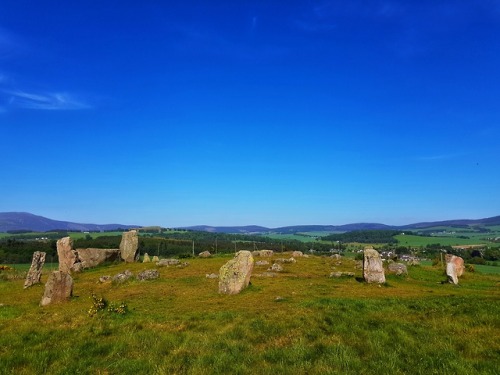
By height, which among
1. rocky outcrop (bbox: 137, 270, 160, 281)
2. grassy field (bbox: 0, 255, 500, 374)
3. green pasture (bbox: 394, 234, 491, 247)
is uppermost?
grassy field (bbox: 0, 255, 500, 374)

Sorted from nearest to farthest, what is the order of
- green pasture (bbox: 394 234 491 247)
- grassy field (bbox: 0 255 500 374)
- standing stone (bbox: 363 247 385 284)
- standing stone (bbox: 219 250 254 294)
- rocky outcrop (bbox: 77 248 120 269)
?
grassy field (bbox: 0 255 500 374) < standing stone (bbox: 219 250 254 294) < standing stone (bbox: 363 247 385 284) < rocky outcrop (bbox: 77 248 120 269) < green pasture (bbox: 394 234 491 247)

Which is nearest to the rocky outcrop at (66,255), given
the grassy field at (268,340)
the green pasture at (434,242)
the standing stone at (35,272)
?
the standing stone at (35,272)

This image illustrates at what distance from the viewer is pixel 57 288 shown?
24.7 meters

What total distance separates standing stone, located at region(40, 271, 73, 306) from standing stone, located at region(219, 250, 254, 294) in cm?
1072

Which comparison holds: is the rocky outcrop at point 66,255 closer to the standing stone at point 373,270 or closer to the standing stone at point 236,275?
the standing stone at point 236,275

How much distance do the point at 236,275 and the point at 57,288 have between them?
488 inches

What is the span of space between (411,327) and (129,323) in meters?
11.1

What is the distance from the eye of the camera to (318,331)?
13133mm

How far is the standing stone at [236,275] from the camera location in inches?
1057

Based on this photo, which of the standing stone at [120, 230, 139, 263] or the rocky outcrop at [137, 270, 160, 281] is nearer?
the rocky outcrop at [137, 270, 160, 281]

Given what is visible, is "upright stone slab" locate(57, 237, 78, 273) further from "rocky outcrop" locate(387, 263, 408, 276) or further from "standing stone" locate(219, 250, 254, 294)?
"rocky outcrop" locate(387, 263, 408, 276)

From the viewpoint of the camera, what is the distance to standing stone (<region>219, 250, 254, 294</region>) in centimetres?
2686

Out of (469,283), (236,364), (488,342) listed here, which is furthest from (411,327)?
(469,283)

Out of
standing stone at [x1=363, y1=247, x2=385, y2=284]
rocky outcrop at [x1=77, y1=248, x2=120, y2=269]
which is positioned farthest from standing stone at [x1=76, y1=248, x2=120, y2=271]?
standing stone at [x1=363, y1=247, x2=385, y2=284]
